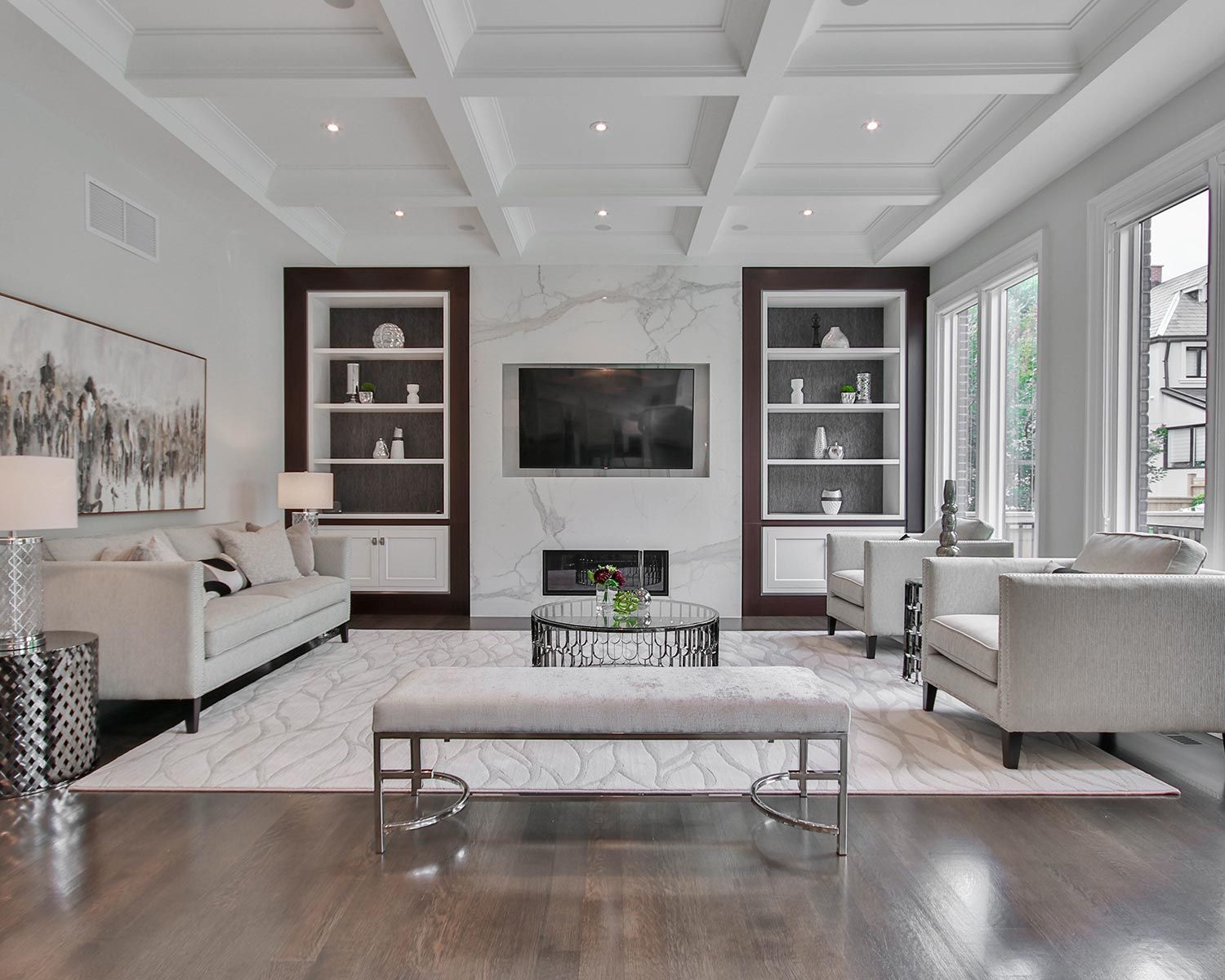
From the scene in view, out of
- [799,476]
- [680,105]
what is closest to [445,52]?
[680,105]

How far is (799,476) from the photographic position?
20.7 ft

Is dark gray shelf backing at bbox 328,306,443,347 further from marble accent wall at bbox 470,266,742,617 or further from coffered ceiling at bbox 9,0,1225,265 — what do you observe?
coffered ceiling at bbox 9,0,1225,265

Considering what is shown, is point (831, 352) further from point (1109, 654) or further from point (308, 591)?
point (308, 591)

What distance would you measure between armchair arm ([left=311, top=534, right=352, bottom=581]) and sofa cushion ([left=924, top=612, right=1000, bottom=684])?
3440 millimetres

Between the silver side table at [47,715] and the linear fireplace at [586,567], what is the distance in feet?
11.4

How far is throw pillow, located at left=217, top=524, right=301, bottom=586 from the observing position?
4215mm

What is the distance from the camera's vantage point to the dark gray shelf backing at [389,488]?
6.25 meters

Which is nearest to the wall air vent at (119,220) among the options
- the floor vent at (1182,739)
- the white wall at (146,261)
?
the white wall at (146,261)

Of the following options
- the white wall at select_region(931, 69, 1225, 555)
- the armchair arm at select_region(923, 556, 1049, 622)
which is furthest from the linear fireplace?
the armchair arm at select_region(923, 556, 1049, 622)

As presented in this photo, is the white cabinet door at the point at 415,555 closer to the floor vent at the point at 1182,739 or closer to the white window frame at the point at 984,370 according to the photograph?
the white window frame at the point at 984,370

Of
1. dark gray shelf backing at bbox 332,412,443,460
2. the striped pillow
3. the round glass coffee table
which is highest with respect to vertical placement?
dark gray shelf backing at bbox 332,412,443,460

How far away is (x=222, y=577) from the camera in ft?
12.8

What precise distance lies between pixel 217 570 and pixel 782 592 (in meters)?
3.89

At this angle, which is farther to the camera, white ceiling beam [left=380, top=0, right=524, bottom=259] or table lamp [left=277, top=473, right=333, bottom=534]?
table lamp [left=277, top=473, right=333, bottom=534]
